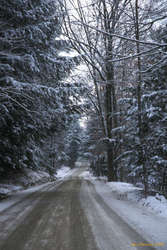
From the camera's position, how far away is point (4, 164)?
33.7 ft

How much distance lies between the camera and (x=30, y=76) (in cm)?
937

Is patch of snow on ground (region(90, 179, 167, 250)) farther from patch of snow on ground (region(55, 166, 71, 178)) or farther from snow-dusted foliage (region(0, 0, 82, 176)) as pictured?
patch of snow on ground (region(55, 166, 71, 178))

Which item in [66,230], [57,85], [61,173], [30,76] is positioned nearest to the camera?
[66,230]

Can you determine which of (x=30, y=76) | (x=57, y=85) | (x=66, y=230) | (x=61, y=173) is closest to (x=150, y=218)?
(x=66, y=230)

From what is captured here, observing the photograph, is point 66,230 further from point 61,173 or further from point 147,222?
point 61,173

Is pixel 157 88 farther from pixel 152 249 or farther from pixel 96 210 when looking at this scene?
pixel 152 249

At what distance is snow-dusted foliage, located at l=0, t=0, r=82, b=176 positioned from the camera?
307 inches

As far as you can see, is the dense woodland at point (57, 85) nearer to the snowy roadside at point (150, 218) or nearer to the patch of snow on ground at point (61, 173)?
the snowy roadside at point (150, 218)

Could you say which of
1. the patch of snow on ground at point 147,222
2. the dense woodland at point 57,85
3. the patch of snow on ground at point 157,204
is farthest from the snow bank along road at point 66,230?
the dense woodland at point 57,85

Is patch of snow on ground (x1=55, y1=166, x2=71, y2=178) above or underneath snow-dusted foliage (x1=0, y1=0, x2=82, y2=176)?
underneath

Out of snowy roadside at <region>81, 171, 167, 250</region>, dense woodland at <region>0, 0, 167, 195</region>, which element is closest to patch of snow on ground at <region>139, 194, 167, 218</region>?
snowy roadside at <region>81, 171, 167, 250</region>

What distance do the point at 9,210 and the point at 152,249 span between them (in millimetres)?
4709

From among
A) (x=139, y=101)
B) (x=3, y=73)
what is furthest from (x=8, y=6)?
(x=139, y=101)

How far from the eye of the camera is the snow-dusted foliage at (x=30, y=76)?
7785 millimetres
